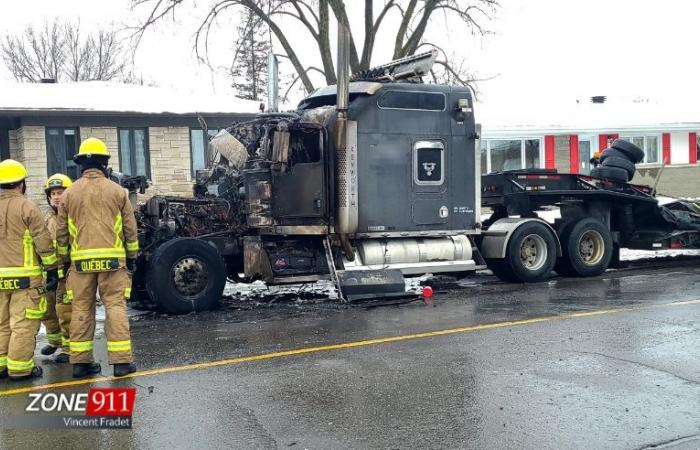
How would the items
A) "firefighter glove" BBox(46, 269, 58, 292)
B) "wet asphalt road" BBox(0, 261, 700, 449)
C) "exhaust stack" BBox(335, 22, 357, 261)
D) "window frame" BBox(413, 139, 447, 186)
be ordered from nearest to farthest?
1. "wet asphalt road" BBox(0, 261, 700, 449)
2. "firefighter glove" BBox(46, 269, 58, 292)
3. "exhaust stack" BBox(335, 22, 357, 261)
4. "window frame" BBox(413, 139, 447, 186)

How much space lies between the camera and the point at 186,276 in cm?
912

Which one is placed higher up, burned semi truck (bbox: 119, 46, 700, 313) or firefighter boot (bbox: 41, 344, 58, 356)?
burned semi truck (bbox: 119, 46, 700, 313)

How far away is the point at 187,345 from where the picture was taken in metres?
7.29

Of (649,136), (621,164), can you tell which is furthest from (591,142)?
(621,164)

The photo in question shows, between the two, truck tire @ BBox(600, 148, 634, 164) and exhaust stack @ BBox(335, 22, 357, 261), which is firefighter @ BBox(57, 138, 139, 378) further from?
truck tire @ BBox(600, 148, 634, 164)

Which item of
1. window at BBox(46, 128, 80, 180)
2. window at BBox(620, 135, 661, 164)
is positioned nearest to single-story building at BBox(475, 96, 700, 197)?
window at BBox(620, 135, 661, 164)

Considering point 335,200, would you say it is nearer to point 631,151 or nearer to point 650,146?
point 631,151

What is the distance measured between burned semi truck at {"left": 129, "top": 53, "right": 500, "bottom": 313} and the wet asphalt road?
2.57ft

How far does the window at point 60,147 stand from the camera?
18470 mm

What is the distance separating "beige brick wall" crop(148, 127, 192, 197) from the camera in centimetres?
1939

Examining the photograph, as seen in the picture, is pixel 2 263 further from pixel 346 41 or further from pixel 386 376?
pixel 346 41

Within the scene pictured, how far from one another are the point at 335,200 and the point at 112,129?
10.9 m

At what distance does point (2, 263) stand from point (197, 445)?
108 inches

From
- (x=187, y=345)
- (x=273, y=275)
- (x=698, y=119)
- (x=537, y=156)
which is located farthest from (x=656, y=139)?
(x=187, y=345)
